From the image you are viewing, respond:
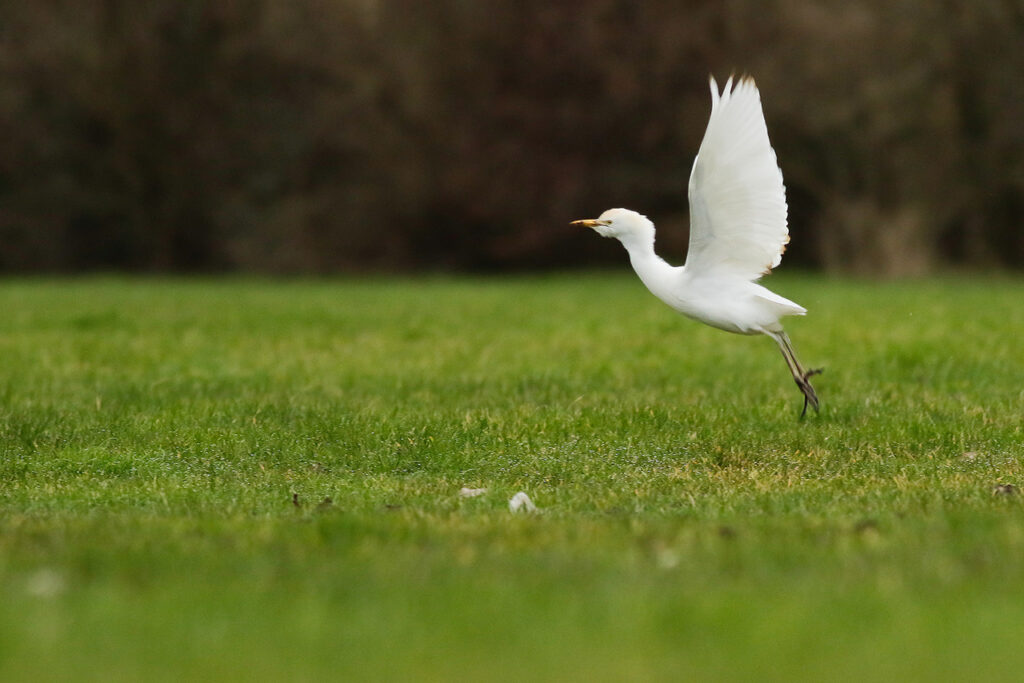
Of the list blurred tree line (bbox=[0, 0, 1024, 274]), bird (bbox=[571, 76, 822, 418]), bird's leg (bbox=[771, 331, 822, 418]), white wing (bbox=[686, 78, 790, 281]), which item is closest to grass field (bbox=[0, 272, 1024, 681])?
bird's leg (bbox=[771, 331, 822, 418])

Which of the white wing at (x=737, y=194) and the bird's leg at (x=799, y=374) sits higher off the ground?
the white wing at (x=737, y=194)

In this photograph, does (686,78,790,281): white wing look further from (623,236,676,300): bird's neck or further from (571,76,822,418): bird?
(623,236,676,300): bird's neck

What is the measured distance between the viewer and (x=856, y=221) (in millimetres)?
30406

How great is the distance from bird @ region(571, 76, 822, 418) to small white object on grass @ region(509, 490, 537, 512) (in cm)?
212

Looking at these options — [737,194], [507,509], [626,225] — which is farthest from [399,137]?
[507,509]

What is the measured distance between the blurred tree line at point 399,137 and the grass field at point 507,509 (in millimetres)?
18363

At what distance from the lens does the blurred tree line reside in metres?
31.1

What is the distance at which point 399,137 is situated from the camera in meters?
34.2

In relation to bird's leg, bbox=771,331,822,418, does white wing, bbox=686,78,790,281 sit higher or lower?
higher

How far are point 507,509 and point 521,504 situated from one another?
7 centimetres

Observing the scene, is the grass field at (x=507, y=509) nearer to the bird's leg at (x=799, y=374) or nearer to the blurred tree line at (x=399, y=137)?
the bird's leg at (x=799, y=374)

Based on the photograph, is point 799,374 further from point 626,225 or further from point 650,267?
point 626,225

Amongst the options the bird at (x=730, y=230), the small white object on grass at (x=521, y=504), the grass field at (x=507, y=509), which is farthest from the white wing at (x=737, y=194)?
the small white object on grass at (x=521, y=504)

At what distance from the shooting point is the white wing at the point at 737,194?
24.8ft
